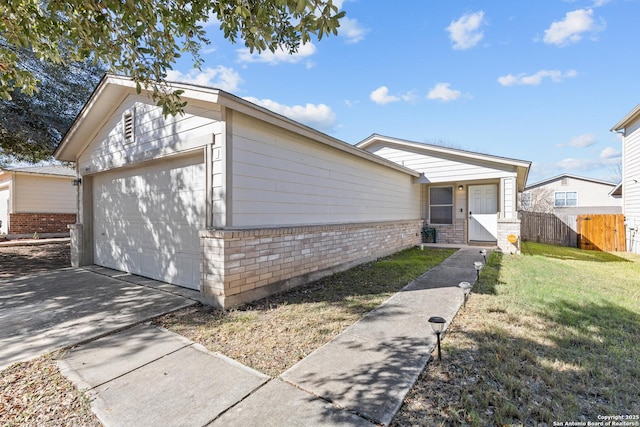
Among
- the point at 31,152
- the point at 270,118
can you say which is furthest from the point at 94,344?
the point at 31,152

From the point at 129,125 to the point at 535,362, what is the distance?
7886mm

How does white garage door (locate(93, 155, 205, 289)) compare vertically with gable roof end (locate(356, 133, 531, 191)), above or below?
below

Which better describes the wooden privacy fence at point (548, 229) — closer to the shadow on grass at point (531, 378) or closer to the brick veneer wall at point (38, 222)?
the shadow on grass at point (531, 378)

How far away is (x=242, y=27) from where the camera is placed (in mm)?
3508

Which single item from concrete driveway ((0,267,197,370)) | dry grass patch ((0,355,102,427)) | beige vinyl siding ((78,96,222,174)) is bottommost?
dry grass patch ((0,355,102,427))

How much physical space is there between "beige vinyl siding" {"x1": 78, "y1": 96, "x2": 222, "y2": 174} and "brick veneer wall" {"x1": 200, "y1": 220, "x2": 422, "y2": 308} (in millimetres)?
1733

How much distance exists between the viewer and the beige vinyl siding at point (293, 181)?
15.1ft

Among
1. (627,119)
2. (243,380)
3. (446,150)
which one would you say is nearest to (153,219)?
(243,380)

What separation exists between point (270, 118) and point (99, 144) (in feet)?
16.9

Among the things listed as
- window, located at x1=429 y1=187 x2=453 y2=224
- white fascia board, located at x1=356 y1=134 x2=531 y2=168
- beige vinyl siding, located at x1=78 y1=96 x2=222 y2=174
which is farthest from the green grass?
window, located at x1=429 y1=187 x2=453 y2=224

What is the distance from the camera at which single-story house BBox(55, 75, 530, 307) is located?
4438 mm

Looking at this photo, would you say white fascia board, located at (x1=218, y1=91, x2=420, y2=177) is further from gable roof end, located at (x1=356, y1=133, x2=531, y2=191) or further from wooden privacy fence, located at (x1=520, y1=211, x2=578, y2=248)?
wooden privacy fence, located at (x1=520, y1=211, x2=578, y2=248)

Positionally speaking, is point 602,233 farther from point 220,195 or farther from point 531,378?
point 220,195

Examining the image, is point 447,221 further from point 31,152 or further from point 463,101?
point 31,152
